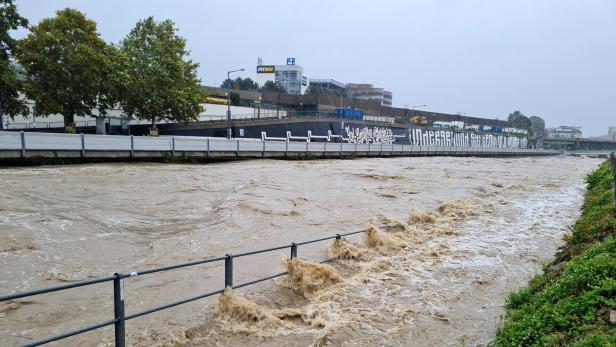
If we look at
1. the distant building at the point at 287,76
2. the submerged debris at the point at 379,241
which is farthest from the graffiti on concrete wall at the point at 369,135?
the distant building at the point at 287,76

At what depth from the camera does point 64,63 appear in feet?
116

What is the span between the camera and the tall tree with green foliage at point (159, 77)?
1713 inches

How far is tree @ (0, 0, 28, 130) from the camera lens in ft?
102

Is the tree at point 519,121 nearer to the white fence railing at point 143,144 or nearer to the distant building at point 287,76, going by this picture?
the distant building at point 287,76

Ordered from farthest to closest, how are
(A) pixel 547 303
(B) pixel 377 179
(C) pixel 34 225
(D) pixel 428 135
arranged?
(D) pixel 428 135, (B) pixel 377 179, (C) pixel 34 225, (A) pixel 547 303

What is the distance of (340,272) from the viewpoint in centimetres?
972

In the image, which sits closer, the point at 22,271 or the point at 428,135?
the point at 22,271

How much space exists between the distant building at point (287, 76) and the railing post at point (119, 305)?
12747 cm

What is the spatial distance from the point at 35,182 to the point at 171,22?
116 feet

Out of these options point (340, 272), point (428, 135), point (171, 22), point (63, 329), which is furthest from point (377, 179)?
point (428, 135)

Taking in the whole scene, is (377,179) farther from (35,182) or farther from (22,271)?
(22,271)

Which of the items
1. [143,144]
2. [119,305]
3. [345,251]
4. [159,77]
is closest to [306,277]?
[345,251]

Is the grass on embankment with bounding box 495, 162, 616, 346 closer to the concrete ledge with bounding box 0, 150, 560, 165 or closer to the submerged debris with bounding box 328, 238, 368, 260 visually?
the submerged debris with bounding box 328, 238, 368, 260

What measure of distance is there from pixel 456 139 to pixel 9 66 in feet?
288
